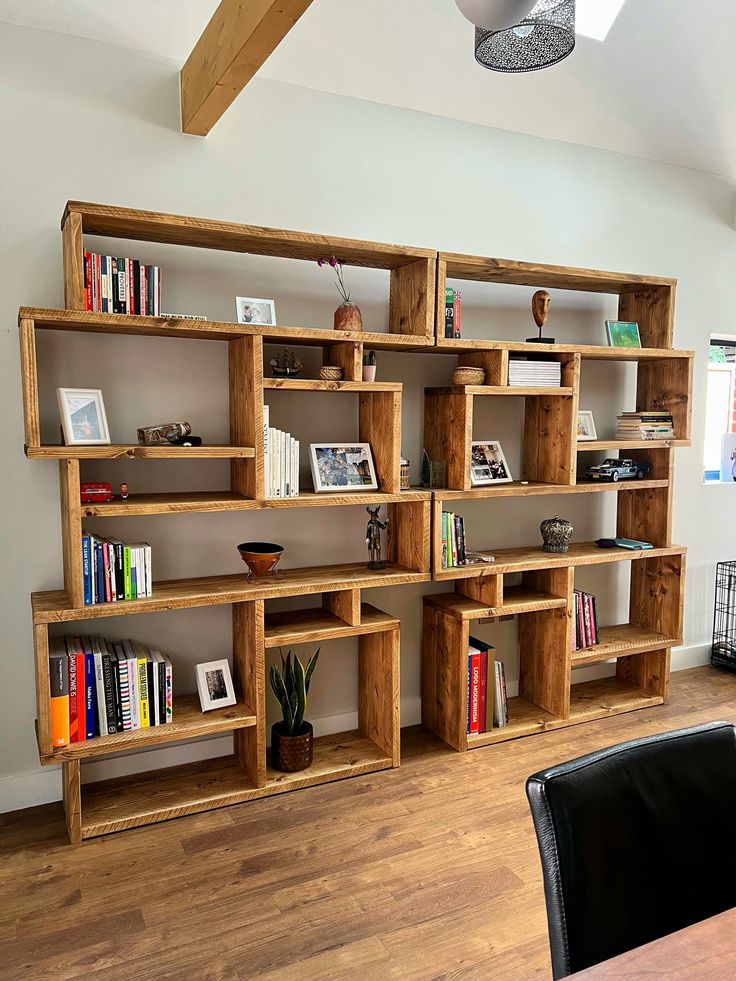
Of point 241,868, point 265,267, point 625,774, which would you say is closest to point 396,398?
point 265,267

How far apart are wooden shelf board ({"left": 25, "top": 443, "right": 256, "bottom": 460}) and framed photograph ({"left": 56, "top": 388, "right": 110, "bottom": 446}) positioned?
57mm

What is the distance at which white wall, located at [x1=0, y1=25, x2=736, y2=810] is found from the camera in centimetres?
266

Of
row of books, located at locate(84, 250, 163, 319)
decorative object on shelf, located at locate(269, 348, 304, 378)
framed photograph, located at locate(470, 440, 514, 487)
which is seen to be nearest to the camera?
row of books, located at locate(84, 250, 163, 319)

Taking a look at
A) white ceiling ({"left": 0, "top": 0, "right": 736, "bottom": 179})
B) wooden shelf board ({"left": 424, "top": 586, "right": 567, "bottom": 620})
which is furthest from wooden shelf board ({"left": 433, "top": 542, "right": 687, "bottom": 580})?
white ceiling ({"left": 0, "top": 0, "right": 736, "bottom": 179})

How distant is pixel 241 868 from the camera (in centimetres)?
241

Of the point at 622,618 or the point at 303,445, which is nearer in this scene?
the point at 303,445

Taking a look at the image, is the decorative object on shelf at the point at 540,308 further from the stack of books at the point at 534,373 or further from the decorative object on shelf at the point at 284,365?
the decorative object on shelf at the point at 284,365

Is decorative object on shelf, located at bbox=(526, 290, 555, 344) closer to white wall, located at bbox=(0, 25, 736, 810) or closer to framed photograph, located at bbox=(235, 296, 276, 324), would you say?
white wall, located at bbox=(0, 25, 736, 810)

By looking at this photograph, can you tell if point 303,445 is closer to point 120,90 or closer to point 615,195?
point 120,90

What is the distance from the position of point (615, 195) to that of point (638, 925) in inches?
139

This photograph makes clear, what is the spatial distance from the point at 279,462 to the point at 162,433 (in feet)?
1.43

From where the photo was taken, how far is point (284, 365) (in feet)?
9.59

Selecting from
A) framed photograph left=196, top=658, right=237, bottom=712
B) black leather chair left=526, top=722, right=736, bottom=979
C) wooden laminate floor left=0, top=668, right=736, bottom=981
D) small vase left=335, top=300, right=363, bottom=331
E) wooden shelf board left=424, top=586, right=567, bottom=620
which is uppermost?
small vase left=335, top=300, right=363, bottom=331

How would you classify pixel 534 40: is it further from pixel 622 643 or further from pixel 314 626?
pixel 622 643
